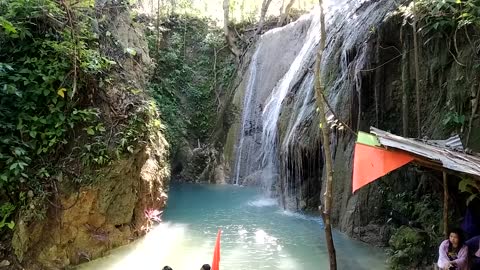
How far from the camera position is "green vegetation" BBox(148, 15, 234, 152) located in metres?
19.8

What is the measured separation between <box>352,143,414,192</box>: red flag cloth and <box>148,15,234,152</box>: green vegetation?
13.6 m

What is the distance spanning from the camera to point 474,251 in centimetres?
575

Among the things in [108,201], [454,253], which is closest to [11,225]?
[108,201]

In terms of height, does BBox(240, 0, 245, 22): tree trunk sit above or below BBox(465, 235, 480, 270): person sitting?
above

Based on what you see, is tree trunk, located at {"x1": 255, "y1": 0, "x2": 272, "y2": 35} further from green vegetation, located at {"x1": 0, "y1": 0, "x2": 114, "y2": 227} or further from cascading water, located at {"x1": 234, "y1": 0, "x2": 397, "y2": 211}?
green vegetation, located at {"x1": 0, "y1": 0, "x2": 114, "y2": 227}

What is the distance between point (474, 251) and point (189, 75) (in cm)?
1732

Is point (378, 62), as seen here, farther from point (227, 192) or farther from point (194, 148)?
point (194, 148)

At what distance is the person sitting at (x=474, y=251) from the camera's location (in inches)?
223

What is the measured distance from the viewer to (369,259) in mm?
8125

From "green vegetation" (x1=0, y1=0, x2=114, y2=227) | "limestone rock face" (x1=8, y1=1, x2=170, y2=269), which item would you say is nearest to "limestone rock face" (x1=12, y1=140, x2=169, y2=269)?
"limestone rock face" (x1=8, y1=1, x2=170, y2=269)

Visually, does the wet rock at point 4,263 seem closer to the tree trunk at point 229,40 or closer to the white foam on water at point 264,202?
the white foam on water at point 264,202

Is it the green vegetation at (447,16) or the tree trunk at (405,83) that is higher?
the green vegetation at (447,16)

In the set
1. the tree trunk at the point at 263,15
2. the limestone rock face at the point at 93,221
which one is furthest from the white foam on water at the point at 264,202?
the tree trunk at the point at 263,15

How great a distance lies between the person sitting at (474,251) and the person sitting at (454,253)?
16 cm
